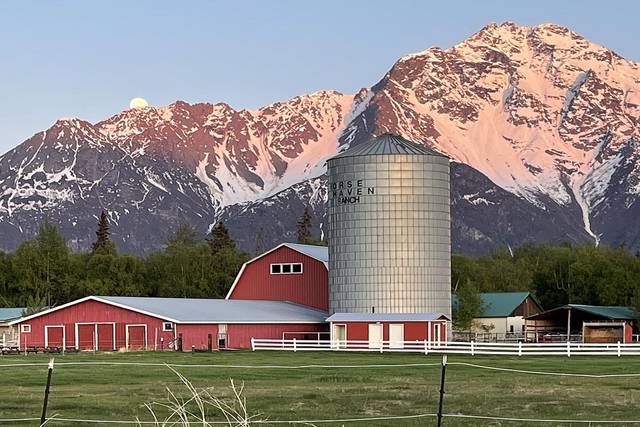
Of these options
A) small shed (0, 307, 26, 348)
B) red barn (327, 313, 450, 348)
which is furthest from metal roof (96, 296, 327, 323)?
small shed (0, 307, 26, 348)

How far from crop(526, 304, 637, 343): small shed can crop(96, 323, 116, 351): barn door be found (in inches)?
1095

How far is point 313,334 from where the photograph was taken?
82.1 metres

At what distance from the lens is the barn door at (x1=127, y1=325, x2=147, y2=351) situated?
74.9 metres

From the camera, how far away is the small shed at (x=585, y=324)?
88562 mm

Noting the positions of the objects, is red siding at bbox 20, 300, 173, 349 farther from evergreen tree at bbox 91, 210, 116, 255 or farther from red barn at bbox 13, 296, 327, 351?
evergreen tree at bbox 91, 210, 116, 255

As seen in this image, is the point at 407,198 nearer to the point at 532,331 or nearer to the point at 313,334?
the point at 313,334

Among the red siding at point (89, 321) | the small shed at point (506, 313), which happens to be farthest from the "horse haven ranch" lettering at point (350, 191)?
the small shed at point (506, 313)

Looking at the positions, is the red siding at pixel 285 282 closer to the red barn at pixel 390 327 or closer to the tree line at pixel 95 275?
the red barn at pixel 390 327

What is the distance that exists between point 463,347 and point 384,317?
10.6m

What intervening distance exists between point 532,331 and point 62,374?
55161mm

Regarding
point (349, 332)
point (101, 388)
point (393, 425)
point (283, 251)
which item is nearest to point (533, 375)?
point (101, 388)

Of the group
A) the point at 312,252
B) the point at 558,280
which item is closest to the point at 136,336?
the point at 312,252

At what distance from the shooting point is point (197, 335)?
248 feet

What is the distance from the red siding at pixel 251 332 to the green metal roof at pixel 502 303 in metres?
29.9
